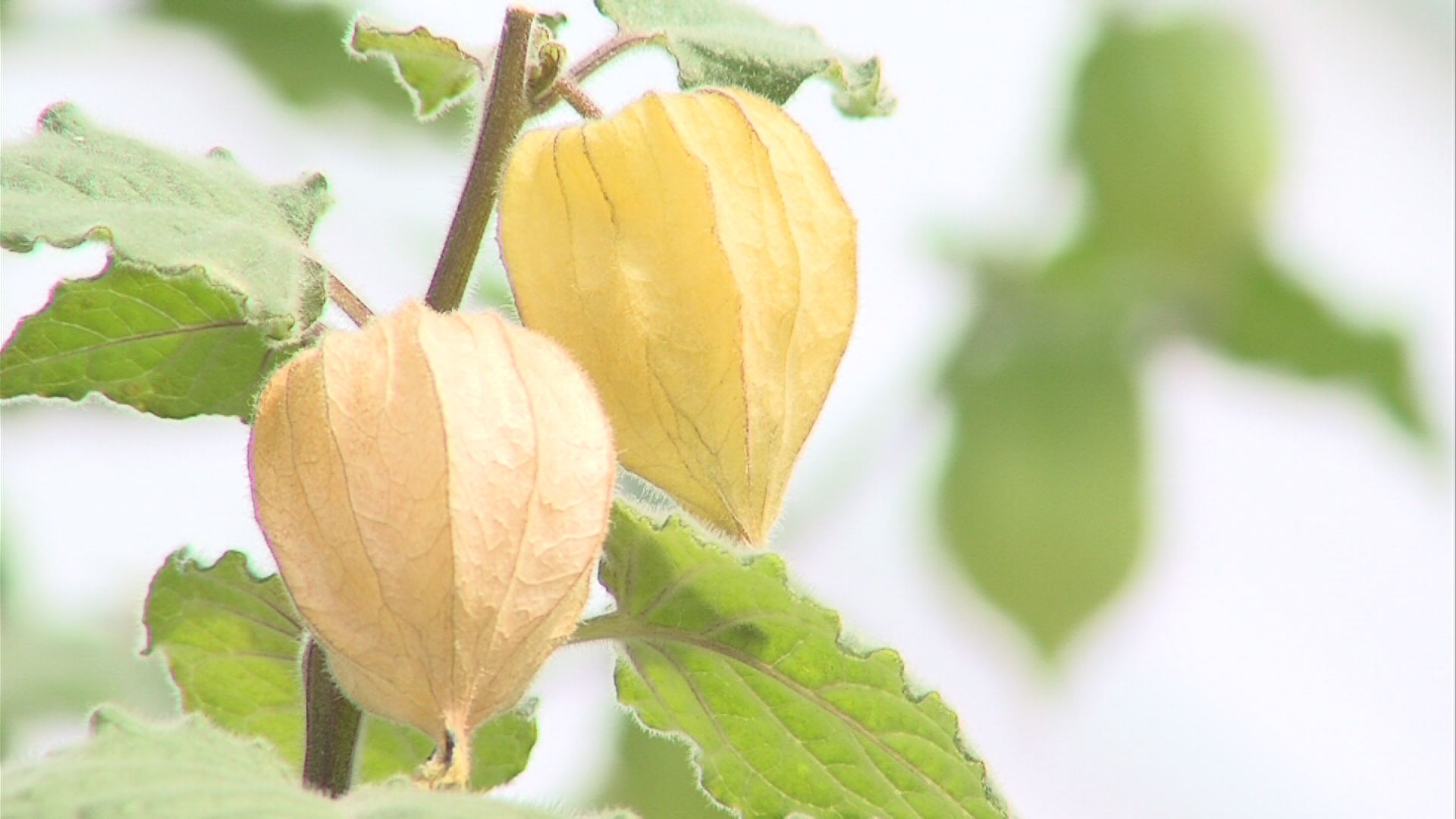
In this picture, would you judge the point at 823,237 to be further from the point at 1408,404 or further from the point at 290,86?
the point at 1408,404

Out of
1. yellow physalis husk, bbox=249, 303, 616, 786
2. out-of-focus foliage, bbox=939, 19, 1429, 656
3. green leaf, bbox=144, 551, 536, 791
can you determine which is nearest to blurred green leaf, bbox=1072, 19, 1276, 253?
out-of-focus foliage, bbox=939, 19, 1429, 656

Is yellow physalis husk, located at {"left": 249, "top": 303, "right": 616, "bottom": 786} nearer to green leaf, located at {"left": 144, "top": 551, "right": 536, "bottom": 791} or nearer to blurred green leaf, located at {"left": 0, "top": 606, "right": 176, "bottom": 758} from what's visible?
green leaf, located at {"left": 144, "top": 551, "right": 536, "bottom": 791}

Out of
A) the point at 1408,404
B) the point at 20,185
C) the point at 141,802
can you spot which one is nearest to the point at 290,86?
the point at 20,185

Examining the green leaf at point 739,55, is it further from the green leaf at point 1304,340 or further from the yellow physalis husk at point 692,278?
the green leaf at point 1304,340

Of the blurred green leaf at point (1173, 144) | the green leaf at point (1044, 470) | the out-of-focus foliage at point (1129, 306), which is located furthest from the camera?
the blurred green leaf at point (1173, 144)

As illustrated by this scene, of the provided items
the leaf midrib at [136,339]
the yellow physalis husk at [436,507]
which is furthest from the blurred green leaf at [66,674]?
the yellow physalis husk at [436,507]

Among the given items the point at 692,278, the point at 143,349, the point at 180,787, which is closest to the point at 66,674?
the point at 143,349
